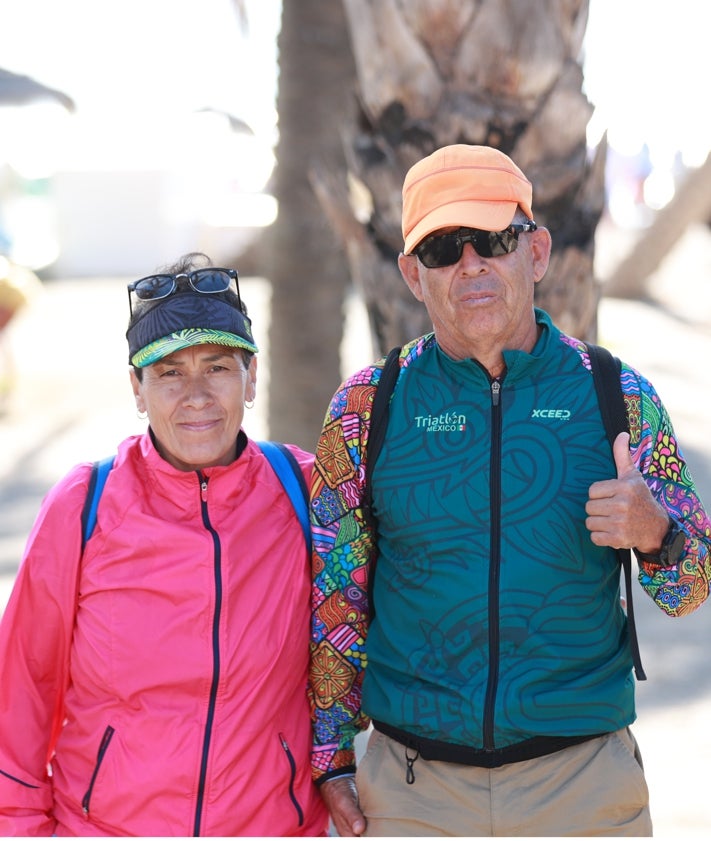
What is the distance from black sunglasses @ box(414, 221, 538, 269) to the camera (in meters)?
2.60

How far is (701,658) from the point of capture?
5.98 m

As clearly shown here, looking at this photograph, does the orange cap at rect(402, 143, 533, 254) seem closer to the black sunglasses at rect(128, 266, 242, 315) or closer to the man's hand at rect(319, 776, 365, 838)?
the black sunglasses at rect(128, 266, 242, 315)

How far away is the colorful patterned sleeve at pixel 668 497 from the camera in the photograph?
2.44 metres

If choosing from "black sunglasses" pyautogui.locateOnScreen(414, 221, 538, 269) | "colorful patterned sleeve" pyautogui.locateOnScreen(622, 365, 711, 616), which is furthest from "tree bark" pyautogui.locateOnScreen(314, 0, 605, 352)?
"colorful patterned sleeve" pyautogui.locateOnScreen(622, 365, 711, 616)

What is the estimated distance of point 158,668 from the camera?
2557 mm

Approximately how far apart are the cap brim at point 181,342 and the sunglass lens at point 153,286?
0.14 m

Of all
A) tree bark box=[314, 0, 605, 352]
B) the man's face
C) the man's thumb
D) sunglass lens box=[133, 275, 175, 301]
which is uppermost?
tree bark box=[314, 0, 605, 352]

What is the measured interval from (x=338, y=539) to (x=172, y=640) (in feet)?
1.44

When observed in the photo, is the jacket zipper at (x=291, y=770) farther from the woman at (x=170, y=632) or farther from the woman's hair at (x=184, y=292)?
the woman's hair at (x=184, y=292)

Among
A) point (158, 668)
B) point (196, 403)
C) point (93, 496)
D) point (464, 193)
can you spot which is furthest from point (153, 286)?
point (158, 668)

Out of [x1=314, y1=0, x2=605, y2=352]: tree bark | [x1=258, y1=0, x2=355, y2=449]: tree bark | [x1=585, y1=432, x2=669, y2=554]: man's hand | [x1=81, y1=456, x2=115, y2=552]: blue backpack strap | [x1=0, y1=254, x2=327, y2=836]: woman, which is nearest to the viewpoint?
[x1=585, y1=432, x2=669, y2=554]: man's hand

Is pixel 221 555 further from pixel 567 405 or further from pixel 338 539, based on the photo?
pixel 567 405

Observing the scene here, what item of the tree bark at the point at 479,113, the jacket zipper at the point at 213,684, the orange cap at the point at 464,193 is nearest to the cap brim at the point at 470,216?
the orange cap at the point at 464,193

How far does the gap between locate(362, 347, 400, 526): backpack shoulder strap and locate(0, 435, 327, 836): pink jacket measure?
0.24 meters
